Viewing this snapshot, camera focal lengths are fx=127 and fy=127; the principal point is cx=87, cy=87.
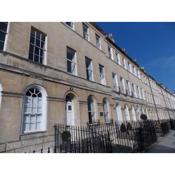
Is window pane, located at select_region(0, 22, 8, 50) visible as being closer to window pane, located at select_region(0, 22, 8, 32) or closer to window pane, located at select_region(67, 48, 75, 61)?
window pane, located at select_region(0, 22, 8, 32)

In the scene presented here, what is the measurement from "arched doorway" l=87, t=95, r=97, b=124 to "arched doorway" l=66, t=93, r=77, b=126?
198 centimetres

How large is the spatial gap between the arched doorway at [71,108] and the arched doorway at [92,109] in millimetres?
1980

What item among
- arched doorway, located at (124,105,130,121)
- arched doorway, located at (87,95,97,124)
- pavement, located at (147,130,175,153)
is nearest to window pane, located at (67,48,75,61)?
arched doorway, located at (87,95,97,124)

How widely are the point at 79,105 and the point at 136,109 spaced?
14796 millimetres

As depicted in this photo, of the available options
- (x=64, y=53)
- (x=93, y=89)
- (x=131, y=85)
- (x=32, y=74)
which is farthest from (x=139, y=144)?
(x=131, y=85)

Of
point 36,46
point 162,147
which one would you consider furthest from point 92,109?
point 36,46

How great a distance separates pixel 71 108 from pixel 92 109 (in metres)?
2.68

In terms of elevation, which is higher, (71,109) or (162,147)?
(71,109)

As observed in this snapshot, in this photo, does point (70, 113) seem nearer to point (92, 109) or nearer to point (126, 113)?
point (92, 109)

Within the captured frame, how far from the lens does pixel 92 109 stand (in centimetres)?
1117

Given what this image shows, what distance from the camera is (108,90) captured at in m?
14.2

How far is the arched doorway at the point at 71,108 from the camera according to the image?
8.68m

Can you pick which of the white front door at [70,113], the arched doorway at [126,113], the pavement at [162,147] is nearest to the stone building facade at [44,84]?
the white front door at [70,113]

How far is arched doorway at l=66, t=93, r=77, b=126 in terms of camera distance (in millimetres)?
8680
